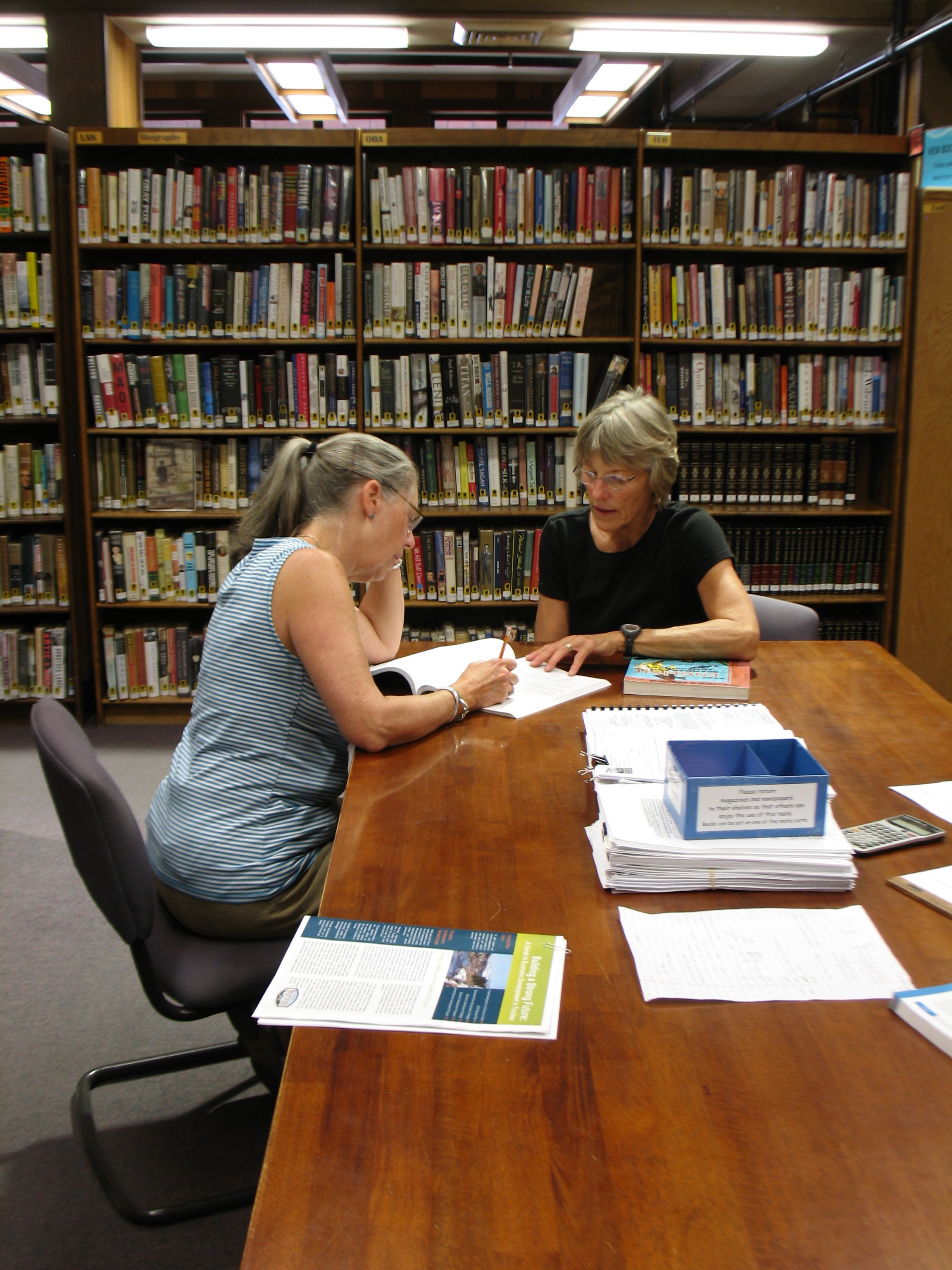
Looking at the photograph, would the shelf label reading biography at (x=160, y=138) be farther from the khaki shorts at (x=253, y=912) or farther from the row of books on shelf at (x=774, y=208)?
the khaki shorts at (x=253, y=912)

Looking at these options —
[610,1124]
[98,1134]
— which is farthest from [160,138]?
[610,1124]

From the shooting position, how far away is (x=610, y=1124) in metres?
0.74

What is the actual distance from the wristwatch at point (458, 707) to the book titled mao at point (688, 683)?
0.35 meters

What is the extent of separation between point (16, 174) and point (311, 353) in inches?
51.8

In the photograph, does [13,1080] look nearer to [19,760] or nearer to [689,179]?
[19,760]

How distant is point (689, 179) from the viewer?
3605mm

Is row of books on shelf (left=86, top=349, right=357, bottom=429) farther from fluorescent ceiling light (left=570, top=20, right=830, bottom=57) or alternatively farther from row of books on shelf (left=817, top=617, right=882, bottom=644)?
row of books on shelf (left=817, top=617, right=882, bottom=644)

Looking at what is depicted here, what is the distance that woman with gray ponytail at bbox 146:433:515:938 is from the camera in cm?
146

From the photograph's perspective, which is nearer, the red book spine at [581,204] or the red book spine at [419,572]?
the red book spine at [581,204]

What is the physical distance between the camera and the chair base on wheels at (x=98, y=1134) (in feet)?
5.02

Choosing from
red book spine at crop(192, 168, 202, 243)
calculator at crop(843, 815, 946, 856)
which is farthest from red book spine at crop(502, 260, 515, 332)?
calculator at crop(843, 815, 946, 856)

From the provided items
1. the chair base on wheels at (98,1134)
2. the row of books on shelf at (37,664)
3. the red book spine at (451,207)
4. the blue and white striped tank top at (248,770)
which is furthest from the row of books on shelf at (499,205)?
the chair base on wheels at (98,1134)

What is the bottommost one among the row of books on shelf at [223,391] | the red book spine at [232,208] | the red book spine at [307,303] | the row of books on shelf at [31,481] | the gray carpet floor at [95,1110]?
the gray carpet floor at [95,1110]

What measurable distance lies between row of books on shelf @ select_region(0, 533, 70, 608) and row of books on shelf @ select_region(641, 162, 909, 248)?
2.69 m
